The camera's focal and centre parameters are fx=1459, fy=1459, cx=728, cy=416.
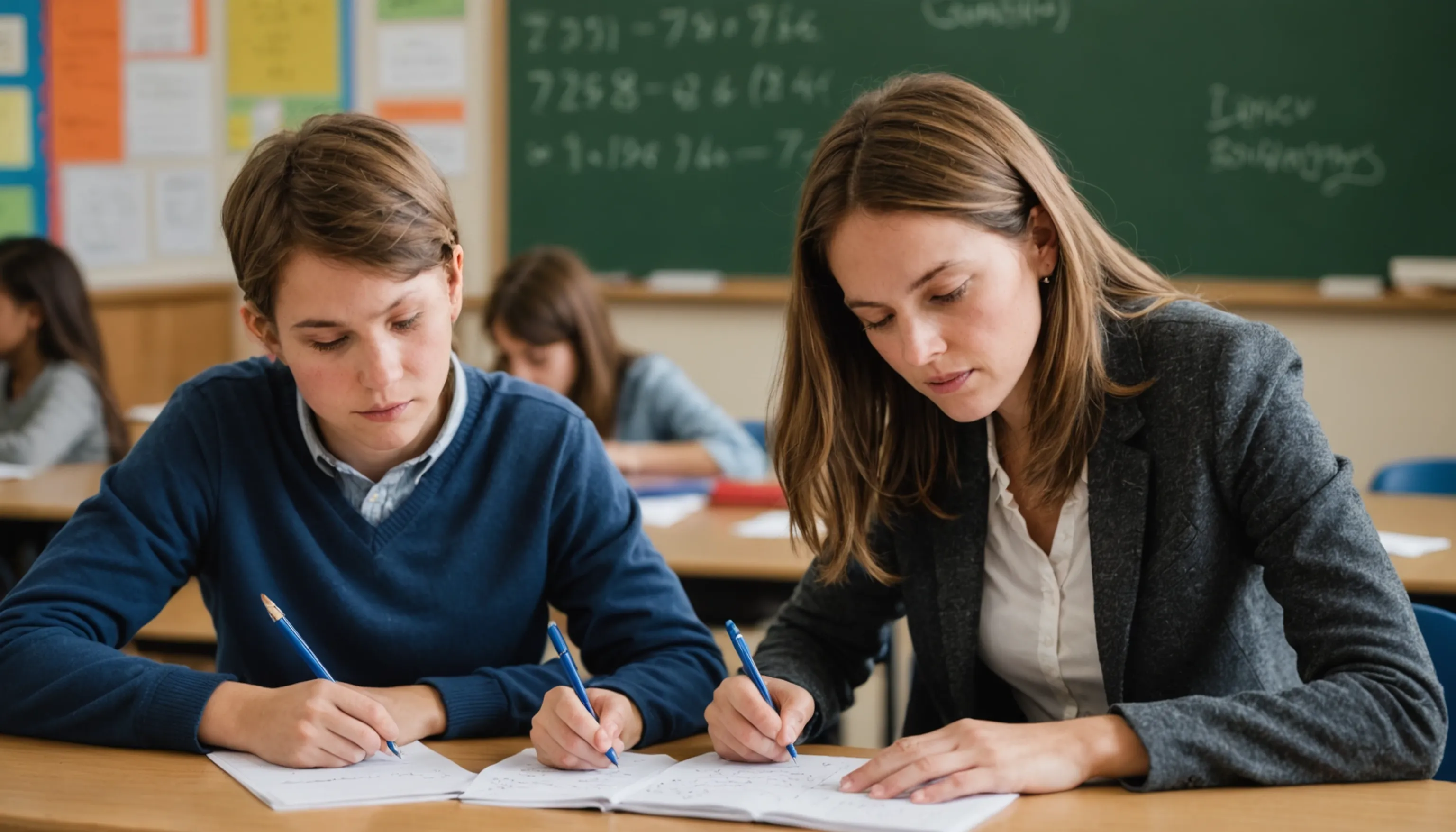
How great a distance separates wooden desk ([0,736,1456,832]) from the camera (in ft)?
3.78

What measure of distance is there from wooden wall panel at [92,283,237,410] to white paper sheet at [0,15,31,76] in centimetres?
93

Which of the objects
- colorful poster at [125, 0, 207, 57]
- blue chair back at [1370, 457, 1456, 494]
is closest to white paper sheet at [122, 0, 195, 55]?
colorful poster at [125, 0, 207, 57]

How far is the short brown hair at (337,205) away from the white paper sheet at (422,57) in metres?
3.53

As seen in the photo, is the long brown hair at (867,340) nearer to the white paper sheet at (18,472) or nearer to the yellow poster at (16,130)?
the white paper sheet at (18,472)

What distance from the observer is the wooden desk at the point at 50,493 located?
2.86 metres

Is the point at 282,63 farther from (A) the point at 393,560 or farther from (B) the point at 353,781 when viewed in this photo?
(B) the point at 353,781

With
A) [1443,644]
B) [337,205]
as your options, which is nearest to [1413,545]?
[1443,644]

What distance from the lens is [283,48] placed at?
514 cm

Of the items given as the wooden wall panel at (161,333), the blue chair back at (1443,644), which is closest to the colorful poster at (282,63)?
the wooden wall panel at (161,333)

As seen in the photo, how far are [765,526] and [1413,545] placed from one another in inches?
44.9

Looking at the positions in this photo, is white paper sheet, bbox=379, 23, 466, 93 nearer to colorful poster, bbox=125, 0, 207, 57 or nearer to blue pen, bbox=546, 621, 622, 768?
colorful poster, bbox=125, 0, 207, 57

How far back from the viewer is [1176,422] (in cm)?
142

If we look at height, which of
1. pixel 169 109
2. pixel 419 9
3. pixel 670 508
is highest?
pixel 419 9

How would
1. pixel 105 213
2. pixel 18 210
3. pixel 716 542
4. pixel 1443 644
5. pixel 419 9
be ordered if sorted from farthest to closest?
pixel 105 213, pixel 18 210, pixel 419 9, pixel 716 542, pixel 1443 644
